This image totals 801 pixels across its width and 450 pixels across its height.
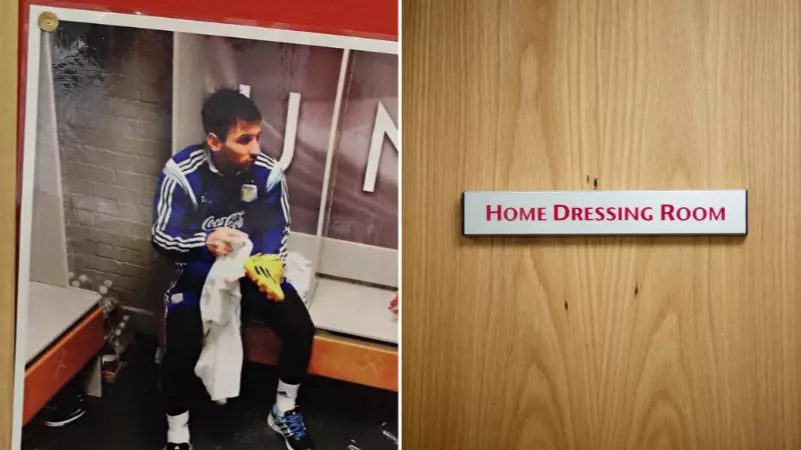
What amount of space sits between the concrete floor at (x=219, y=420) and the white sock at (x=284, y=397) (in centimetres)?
1

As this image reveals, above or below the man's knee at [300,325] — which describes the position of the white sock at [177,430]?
below

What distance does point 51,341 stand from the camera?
32.1 inches

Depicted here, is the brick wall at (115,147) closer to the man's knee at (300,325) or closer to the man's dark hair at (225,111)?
the man's dark hair at (225,111)

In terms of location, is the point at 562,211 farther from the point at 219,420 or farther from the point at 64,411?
the point at 64,411

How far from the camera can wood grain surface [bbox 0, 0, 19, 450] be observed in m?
0.82

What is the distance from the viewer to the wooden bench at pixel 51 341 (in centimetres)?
82

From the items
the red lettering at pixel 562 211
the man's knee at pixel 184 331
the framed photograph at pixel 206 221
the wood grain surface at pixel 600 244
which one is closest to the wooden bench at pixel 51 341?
the framed photograph at pixel 206 221

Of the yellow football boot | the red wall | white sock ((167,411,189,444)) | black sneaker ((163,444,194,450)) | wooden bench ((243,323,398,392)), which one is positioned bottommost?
black sneaker ((163,444,194,450))

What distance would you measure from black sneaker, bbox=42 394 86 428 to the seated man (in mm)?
113

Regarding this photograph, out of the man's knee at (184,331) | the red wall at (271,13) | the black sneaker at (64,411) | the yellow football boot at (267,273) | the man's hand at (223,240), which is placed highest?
the red wall at (271,13)

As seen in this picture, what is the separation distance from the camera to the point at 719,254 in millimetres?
929

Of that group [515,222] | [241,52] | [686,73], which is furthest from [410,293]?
[686,73]

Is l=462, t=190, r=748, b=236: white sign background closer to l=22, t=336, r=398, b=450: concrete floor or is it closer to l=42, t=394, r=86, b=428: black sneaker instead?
l=22, t=336, r=398, b=450: concrete floor

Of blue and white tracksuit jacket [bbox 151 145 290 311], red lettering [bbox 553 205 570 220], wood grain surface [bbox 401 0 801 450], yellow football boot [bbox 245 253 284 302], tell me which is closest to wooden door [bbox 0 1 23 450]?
blue and white tracksuit jacket [bbox 151 145 290 311]
